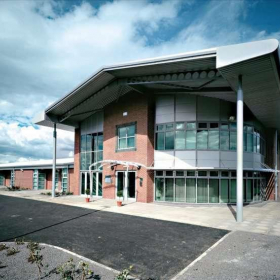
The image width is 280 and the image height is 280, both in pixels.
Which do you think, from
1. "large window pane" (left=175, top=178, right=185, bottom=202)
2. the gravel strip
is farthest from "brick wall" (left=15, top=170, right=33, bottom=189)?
the gravel strip

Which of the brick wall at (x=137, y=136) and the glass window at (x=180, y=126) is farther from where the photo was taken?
the brick wall at (x=137, y=136)

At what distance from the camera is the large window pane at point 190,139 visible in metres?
17.0

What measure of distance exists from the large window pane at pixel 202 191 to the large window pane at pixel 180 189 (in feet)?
3.21

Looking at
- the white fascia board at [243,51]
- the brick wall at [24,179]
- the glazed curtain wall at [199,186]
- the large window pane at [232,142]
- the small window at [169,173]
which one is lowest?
the brick wall at [24,179]

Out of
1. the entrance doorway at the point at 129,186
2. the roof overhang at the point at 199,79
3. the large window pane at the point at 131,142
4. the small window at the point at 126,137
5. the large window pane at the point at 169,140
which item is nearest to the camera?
the roof overhang at the point at 199,79

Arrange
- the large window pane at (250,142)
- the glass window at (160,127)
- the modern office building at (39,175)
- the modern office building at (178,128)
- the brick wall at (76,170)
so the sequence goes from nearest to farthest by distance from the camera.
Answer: the modern office building at (178,128)
the large window pane at (250,142)
the glass window at (160,127)
the brick wall at (76,170)
the modern office building at (39,175)

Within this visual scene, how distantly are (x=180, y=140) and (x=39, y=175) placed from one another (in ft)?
72.9

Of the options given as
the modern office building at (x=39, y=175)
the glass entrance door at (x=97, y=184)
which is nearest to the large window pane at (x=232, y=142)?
the glass entrance door at (x=97, y=184)

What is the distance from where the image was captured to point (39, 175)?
107 feet

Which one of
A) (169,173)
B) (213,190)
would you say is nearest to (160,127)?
(169,173)

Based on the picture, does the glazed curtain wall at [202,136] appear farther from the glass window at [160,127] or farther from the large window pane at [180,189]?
the large window pane at [180,189]

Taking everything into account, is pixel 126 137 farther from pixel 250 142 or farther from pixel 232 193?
pixel 250 142

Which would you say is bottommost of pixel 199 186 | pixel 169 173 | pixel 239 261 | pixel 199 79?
pixel 239 261

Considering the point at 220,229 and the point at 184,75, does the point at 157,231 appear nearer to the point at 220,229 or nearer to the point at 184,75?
the point at 220,229
